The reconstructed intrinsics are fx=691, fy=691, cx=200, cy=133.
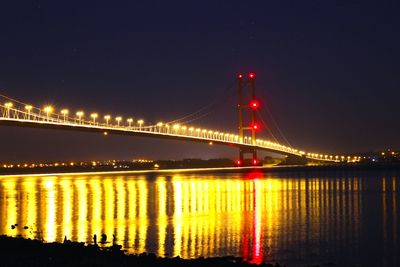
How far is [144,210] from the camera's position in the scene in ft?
76.8

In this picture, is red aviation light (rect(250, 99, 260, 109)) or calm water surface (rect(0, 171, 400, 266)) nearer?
calm water surface (rect(0, 171, 400, 266))

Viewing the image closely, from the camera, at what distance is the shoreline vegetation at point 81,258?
11117 mm

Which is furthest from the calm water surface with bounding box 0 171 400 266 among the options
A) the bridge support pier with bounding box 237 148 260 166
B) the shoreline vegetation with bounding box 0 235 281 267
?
the bridge support pier with bounding box 237 148 260 166

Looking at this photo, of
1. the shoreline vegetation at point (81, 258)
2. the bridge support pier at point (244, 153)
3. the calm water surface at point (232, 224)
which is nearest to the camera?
the shoreline vegetation at point (81, 258)

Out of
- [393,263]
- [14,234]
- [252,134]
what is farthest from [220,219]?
[252,134]

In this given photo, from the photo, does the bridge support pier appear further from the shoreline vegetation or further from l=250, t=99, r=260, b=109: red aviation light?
the shoreline vegetation

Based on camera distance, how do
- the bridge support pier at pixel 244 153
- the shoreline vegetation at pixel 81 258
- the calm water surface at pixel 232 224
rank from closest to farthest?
the shoreline vegetation at pixel 81 258 → the calm water surface at pixel 232 224 → the bridge support pier at pixel 244 153

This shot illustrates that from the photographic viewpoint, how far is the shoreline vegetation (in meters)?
11.1

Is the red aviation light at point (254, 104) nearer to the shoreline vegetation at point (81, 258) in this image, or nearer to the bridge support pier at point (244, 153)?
the bridge support pier at point (244, 153)

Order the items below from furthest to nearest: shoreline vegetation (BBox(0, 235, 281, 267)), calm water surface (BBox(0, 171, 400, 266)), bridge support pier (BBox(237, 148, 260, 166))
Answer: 1. bridge support pier (BBox(237, 148, 260, 166))
2. calm water surface (BBox(0, 171, 400, 266))
3. shoreline vegetation (BBox(0, 235, 281, 267))

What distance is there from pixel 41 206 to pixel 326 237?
12.5 metres

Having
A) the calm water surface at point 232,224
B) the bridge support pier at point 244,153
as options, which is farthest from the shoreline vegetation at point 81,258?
the bridge support pier at point 244,153

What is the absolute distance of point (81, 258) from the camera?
11711 millimetres

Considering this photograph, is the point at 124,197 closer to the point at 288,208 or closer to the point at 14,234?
the point at 288,208
